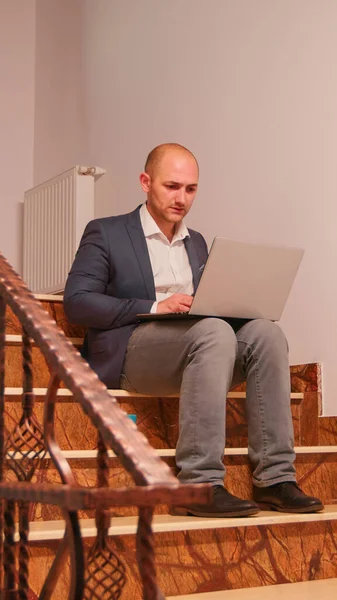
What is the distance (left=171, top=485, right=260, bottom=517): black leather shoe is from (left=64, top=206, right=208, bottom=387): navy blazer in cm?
50

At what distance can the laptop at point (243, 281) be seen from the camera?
85.4 inches

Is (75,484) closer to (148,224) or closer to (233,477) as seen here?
(233,477)

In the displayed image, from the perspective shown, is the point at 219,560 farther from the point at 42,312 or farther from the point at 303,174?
the point at 303,174

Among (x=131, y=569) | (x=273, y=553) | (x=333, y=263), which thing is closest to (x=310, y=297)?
(x=333, y=263)

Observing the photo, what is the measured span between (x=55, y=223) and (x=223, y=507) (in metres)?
2.74

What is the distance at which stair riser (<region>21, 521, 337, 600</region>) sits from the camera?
5.90 feet

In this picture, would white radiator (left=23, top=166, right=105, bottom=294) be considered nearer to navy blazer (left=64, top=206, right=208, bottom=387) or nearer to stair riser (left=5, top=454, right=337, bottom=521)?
navy blazer (left=64, top=206, right=208, bottom=387)

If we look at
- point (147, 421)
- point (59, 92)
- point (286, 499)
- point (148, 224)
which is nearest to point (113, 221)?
point (148, 224)

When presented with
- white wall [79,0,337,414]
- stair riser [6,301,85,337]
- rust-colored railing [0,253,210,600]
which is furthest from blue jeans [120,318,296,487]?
rust-colored railing [0,253,210,600]

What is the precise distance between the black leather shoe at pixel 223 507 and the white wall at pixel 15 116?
2971 millimetres

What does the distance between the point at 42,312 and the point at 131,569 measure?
806mm

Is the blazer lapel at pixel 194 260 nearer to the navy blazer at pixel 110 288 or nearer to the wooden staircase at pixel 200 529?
the navy blazer at pixel 110 288

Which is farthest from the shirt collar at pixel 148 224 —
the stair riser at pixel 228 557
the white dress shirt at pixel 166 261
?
the stair riser at pixel 228 557

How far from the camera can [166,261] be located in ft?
8.63
